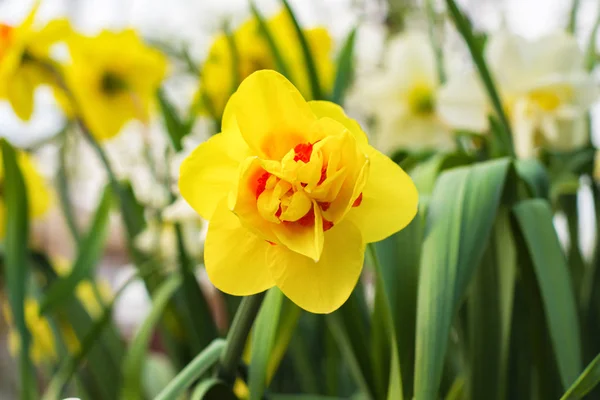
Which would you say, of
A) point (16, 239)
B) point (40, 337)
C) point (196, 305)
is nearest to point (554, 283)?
point (196, 305)

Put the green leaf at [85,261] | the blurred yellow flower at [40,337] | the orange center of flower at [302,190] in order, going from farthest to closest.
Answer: the blurred yellow flower at [40,337] < the green leaf at [85,261] < the orange center of flower at [302,190]

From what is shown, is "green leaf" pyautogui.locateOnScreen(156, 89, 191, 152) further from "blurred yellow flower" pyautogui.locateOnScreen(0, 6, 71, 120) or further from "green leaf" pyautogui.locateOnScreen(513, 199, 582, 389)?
"green leaf" pyautogui.locateOnScreen(513, 199, 582, 389)

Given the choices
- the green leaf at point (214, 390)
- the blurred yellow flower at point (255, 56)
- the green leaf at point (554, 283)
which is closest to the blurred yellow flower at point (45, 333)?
the blurred yellow flower at point (255, 56)

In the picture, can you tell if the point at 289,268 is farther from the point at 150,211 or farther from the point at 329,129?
the point at 150,211

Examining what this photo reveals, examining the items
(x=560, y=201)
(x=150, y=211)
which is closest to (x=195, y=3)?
(x=150, y=211)

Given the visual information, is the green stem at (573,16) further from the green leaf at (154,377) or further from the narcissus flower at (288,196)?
the green leaf at (154,377)
